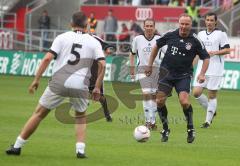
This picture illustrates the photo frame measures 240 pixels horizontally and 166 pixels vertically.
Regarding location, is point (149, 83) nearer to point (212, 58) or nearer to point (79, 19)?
point (212, 58)

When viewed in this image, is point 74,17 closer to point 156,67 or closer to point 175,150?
point 175,150

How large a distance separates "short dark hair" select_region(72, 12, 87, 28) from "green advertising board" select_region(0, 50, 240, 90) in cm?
1940

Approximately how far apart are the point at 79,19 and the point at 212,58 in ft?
25.9

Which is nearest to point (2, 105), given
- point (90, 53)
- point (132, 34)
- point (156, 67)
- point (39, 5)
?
point (156, 67)

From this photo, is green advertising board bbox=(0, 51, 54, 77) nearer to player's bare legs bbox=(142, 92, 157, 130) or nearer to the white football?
player's bare legs bbox=(142, 92, 157, 130)

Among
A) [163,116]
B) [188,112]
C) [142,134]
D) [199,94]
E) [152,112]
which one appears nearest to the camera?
[142,134]

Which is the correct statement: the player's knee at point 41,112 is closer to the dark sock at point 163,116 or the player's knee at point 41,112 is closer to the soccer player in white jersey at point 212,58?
the dark sock at point 163,116

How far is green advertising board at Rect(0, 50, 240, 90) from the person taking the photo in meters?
31.6

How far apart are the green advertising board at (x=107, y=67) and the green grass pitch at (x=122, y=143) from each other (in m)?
8.82

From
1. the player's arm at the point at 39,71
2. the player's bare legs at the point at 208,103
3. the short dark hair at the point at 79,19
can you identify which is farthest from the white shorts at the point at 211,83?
the player's arm at the point at 39,71

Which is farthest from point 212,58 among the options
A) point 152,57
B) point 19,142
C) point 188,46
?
point 19,142

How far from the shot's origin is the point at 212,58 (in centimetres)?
1994

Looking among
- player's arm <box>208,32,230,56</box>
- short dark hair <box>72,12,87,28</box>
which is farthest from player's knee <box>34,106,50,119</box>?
player's arm <box>208,32,230,56</box>

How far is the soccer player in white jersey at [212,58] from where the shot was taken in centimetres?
1897
